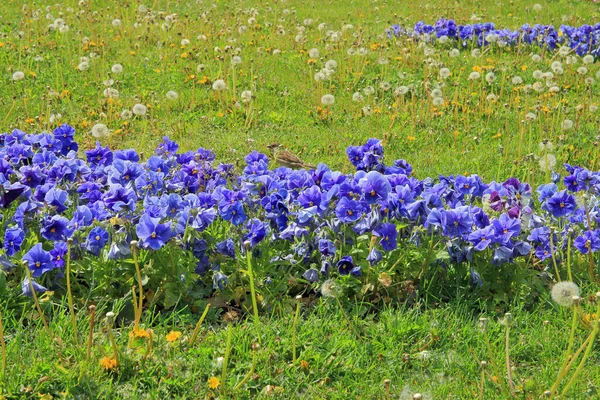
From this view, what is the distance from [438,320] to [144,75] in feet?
17.2

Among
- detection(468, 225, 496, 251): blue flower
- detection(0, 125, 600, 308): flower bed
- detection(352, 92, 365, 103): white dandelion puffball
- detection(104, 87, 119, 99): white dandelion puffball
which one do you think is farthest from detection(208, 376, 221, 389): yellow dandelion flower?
detection(352, 92, 365, 103): white dandelion puffball

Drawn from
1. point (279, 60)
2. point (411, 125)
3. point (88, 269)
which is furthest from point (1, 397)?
point (279, 60)

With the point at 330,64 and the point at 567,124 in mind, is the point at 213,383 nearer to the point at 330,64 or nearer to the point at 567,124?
the point at 567,124

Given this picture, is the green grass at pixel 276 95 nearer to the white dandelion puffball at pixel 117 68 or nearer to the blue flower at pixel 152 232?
the white dandelion puffball at pixel 117 68

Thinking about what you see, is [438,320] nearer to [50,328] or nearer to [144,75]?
[50,328]

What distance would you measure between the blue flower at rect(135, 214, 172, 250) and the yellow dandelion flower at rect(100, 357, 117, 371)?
550 millimetres

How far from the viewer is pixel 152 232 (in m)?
3.23

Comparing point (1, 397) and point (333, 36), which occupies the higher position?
point (333, 36)

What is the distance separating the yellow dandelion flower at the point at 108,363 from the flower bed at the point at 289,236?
47 cm

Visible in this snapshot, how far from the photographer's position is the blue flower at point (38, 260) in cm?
315

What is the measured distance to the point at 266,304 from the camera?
11.2 ft

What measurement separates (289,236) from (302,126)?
3.19 meters

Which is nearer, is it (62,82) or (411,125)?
(411,125)

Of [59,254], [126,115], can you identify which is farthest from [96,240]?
[126,115]
